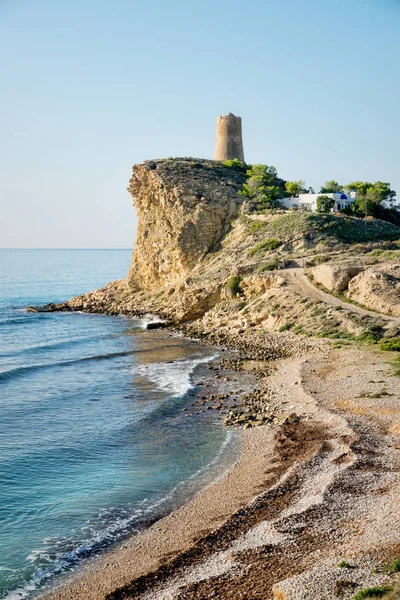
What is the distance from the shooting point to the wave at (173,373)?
32438 millimetres

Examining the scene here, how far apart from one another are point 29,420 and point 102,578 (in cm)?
1437

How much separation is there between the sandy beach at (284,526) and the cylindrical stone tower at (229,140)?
6834 cm

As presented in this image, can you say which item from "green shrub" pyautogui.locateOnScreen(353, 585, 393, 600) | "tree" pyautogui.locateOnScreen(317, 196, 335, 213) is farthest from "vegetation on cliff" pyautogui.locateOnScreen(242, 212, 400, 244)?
"green shrub" pyautogui.locateOnScreen(353, 585, 393, 600)

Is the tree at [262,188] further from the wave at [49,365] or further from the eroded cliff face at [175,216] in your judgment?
the wave at [49,365]

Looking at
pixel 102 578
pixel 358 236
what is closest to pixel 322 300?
pixel 358 236

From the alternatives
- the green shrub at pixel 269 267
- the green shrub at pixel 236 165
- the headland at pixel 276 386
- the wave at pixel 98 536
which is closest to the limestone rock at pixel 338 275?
the headland at pixel 276 386

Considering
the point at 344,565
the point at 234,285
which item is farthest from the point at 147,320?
the point at 344,565

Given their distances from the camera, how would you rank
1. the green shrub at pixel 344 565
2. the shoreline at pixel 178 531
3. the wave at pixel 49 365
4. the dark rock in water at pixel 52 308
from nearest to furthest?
the green shrub at pixel 344 565
the shoreline at pixel 178 531
the wave at pixel 49 365
the dark rock in water at pixel 52 308

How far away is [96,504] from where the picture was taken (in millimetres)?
18719

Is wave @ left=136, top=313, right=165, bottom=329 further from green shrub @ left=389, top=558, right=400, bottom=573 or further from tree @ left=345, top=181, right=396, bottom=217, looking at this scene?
green shrub @ left=389, top=558, right=400, bottom=573

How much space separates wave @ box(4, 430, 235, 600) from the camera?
15000mm

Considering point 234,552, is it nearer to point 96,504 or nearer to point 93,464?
point 96,504

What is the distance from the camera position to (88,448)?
23812 millimetres

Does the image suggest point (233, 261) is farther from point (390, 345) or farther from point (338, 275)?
point (390, 345)
